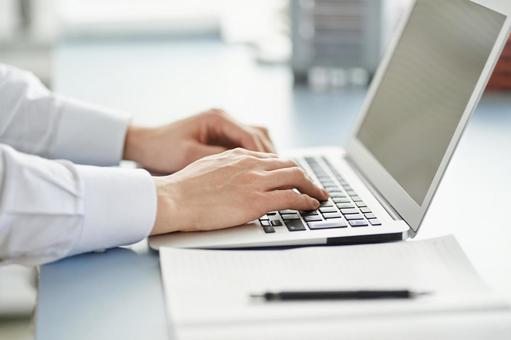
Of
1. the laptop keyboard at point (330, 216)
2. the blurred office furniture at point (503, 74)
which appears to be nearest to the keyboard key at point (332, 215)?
the laptop keyboard at point (330, 216)

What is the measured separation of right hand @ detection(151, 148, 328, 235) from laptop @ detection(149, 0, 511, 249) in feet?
0.04

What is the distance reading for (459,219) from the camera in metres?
1.08

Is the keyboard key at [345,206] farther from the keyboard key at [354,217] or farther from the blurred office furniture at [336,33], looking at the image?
the blurred office furniture at [336,33]

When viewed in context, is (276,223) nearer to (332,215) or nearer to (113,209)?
(332,215)

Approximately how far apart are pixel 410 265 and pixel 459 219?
0.24 m

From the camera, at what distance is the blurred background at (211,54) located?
1744 millimetres

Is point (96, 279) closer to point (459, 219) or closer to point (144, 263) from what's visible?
point (144, 263)

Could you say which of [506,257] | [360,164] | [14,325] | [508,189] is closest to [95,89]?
[14,325]

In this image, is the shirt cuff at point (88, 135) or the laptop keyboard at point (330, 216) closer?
the laptop keyboard at point (330, 216)

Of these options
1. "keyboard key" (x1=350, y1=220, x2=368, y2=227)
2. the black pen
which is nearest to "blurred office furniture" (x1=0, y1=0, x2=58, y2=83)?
"keyboard key" (x1=350, y1=220, x2=368, y2=227)

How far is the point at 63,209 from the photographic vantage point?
897 mm

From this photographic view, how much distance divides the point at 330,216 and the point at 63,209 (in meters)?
0.29

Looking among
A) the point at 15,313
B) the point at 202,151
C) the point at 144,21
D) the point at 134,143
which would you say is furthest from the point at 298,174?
the point at 144,21

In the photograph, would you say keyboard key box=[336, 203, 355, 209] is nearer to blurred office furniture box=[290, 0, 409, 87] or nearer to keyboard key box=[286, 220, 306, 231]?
keyboard key box=[286, 220, 306, 231]
